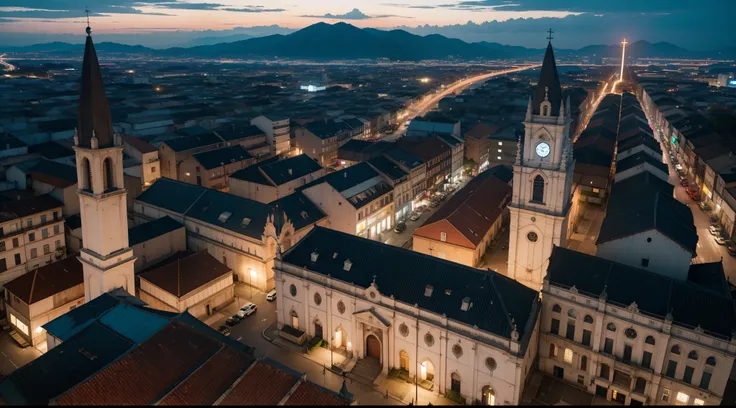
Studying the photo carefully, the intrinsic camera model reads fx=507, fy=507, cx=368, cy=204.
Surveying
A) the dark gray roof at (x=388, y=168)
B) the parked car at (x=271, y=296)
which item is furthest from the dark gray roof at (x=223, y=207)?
the dark gray roof at (x=388, y=168)

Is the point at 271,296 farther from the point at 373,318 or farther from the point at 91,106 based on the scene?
the point at 91,106

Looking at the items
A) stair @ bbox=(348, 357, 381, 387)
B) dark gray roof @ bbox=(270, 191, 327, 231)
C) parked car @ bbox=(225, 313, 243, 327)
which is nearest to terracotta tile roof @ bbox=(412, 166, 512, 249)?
dark gray roof @ bbox=(270, 191, 327, 231)

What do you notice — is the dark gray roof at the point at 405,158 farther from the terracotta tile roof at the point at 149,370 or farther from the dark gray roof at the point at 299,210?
the terracotta tile roof at the point at 149,370

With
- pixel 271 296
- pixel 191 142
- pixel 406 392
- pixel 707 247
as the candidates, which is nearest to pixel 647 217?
pixel 707 247

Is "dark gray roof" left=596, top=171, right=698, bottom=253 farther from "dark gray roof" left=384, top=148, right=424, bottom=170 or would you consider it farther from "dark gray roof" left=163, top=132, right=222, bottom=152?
"dark gray roof" left=163, top=132, right=222, bottom=152


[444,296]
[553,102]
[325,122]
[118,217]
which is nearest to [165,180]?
[118,217]
